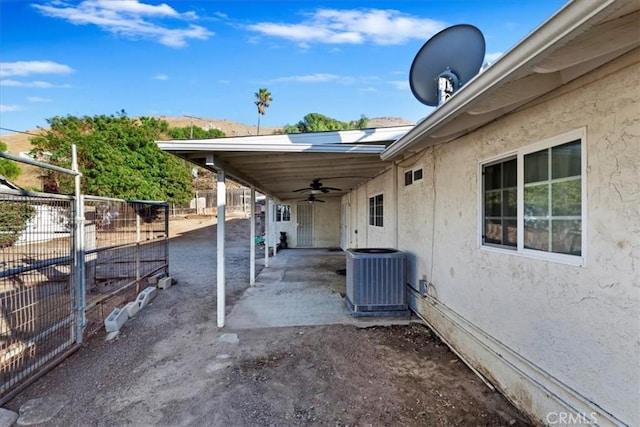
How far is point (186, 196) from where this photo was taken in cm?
2433

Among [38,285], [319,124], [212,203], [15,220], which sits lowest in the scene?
[38,285]

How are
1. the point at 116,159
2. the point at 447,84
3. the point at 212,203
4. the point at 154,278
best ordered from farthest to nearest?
the point at 212,203 → the point at 116,159 → the point at 154,278 → the point at 447,84

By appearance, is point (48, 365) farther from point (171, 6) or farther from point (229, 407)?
point (171, 6)

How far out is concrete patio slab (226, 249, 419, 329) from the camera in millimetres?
4785

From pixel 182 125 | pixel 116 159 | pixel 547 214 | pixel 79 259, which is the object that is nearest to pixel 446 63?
pixel 547 214

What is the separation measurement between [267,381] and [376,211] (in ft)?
18.0

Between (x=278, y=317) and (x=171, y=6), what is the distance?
7924 millimetres

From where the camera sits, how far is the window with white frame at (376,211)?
295 inches

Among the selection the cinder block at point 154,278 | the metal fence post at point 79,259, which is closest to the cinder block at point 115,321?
the metal fence post at point 79,259

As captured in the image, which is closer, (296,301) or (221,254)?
(221,254)

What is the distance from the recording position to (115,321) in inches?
176

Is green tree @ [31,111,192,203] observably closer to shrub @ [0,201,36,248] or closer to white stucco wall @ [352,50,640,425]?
shrub @ [0,201,36,248]

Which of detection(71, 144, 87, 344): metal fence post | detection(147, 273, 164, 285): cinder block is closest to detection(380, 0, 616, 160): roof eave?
detection(71, 144, 87, 344): metal fence post

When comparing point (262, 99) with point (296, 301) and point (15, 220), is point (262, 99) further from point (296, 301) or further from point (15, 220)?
point (15, 220)
